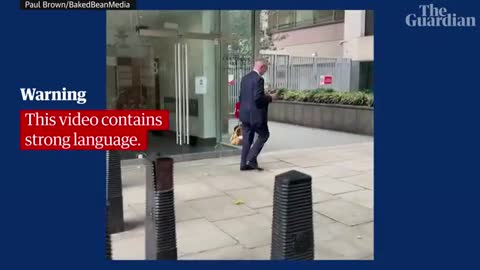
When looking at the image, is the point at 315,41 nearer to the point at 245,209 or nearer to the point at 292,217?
the point at 245,209

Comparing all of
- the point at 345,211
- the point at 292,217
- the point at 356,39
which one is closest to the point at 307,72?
the point at 356,39

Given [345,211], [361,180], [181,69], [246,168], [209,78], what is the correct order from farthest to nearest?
1. [209,78]
2. [181,69]
3. [246,168]
4. [361,180]
5. [345,211]

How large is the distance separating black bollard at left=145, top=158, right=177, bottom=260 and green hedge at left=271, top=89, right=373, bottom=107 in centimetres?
1055

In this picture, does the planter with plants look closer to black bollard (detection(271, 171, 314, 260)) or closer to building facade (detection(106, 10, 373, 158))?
building facade (detection(106, 10, 373, 158))

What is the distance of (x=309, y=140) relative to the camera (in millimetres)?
12125

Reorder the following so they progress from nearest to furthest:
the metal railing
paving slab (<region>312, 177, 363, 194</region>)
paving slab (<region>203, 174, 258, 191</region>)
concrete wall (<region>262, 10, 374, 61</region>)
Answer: paving slab (<region>312, 177, 363, 194</region>)
paving slab (<region>203, 174, 258, 191</region>)
the metal railing
concrete wall (<region>262, 10, 374, 61</region>)

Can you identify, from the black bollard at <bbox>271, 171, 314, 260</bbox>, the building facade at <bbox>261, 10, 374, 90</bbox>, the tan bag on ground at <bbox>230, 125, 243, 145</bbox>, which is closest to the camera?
the black bollard at <bbox>271, 171, 314, 260</bbox>

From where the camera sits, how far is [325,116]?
14711mm

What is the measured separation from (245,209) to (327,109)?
9501mm

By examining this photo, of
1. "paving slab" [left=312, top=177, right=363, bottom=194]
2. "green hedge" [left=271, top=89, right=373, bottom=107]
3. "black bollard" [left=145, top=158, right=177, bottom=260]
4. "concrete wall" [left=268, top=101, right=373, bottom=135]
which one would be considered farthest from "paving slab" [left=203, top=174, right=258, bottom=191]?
"green hedge" [left=271, top=89, right=373, bottom=107]

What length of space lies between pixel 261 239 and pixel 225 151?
476 cm

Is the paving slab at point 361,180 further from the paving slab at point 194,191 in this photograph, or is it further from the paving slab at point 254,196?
the paving slab at point 194,191

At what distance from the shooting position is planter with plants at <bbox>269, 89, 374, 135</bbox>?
43.9ft

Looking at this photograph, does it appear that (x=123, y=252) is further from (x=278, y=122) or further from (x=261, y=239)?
(x=278, y=122)
